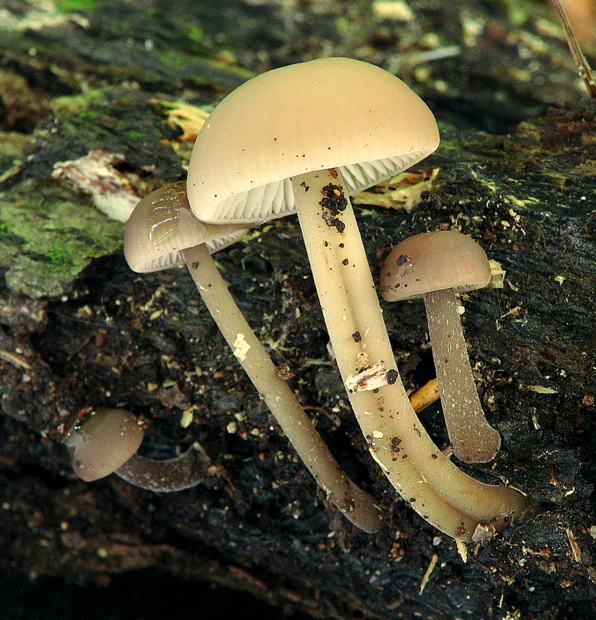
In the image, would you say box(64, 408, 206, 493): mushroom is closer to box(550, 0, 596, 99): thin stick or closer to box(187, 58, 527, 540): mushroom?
box(187, 58, 527, 540): mushroom

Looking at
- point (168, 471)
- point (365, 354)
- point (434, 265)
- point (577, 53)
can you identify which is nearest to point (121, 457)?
point (168, 471)

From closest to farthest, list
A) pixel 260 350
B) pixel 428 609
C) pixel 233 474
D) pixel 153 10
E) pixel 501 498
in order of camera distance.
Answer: pixel 501 498, pixel 260 350, pixel 428 609, pixel 233 474, pixel 153 10

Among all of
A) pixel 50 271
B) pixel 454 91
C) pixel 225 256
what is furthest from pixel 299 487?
pixel 454 91

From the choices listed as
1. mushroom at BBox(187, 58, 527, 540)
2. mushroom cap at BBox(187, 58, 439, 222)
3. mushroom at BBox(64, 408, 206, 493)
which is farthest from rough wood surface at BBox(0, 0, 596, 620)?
mushroom cap at BBox(187, 58, 439, 222)

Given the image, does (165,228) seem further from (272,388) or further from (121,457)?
(121,457)

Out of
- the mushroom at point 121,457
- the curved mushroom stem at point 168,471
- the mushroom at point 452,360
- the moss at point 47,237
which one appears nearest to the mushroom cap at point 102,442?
the mushroom at point 121,457

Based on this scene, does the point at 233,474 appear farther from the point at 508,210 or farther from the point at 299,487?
the point at 508,210
